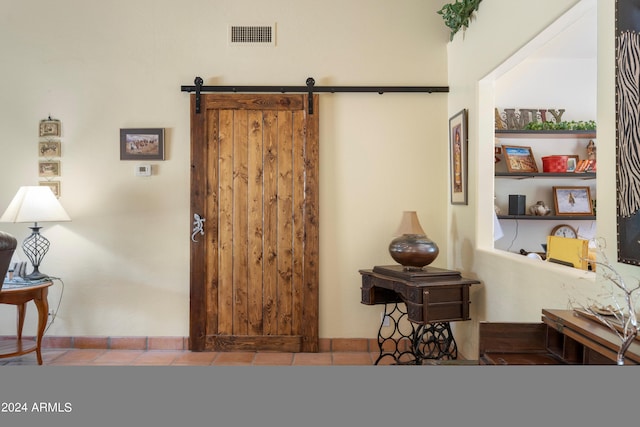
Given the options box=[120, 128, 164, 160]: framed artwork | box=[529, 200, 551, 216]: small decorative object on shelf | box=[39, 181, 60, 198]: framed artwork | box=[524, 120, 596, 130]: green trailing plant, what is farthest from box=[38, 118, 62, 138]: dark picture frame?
box=[529, 200, 551, 216]: small decorative object on shelf

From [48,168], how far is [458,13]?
3.57m

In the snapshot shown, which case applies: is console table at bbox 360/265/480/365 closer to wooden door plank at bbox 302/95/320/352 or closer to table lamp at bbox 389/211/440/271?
table lamp at bbox 389/211/440/271

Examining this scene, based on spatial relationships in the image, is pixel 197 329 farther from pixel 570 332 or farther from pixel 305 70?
pixel 570 332

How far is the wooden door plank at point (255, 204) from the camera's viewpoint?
152 inches

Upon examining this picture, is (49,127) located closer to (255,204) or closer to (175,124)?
(175,124)

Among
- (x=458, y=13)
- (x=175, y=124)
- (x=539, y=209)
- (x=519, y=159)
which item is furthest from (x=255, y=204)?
(x=539, y=209)

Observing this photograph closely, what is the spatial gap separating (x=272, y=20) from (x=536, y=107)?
102 inches

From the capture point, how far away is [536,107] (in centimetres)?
435

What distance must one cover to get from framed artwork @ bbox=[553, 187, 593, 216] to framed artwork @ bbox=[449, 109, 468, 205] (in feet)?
4.09

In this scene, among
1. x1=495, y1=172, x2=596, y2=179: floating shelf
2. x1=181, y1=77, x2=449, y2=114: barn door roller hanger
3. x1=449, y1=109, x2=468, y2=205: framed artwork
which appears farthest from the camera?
x1=495, y1=172, x2=596, y2=179: floating shelf

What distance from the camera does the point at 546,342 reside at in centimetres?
182

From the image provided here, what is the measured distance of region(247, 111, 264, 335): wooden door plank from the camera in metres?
3.87

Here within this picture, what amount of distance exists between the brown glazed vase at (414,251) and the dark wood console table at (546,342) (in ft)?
4.37

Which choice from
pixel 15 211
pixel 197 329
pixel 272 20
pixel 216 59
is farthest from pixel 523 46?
pixel 15 211
